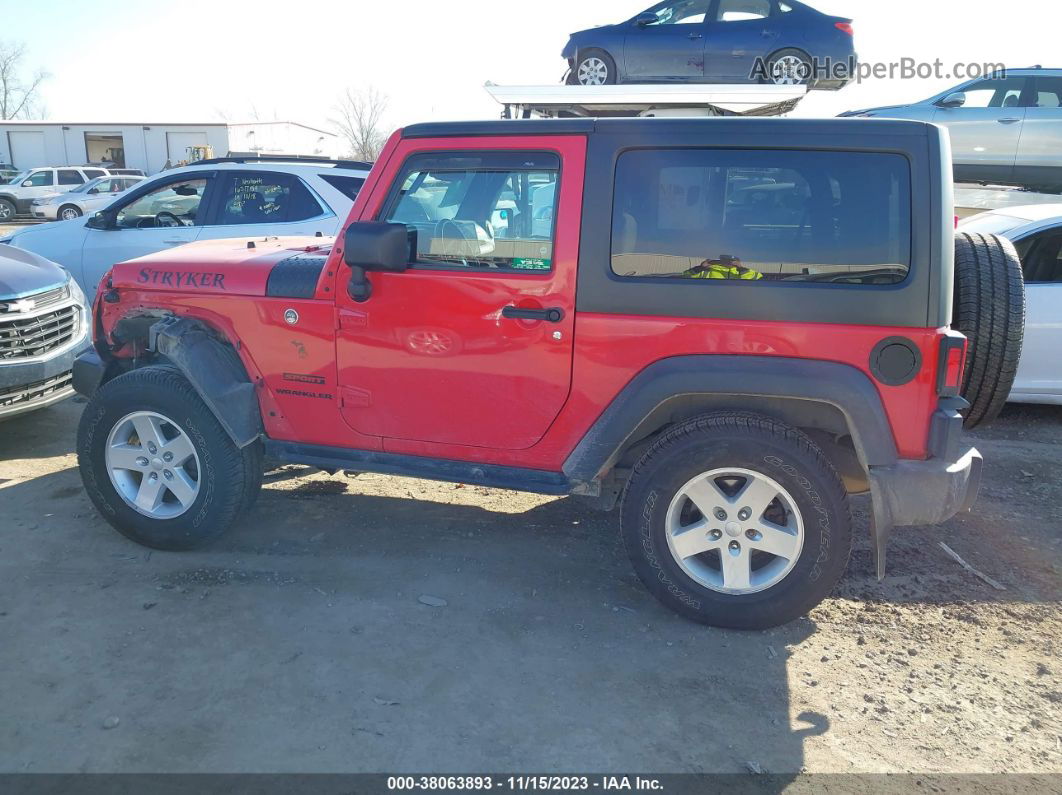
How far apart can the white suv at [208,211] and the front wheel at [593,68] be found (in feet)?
7.23

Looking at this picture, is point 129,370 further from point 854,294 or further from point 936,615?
point 936,615

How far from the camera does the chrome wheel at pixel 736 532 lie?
3326 mm

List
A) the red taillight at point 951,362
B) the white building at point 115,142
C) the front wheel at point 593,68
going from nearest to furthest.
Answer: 1. the red taillight at point 951,362
2. the front wheel at point 593,68
3. the white building at point 115,142

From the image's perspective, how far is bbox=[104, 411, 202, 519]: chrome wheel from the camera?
404 centimetres

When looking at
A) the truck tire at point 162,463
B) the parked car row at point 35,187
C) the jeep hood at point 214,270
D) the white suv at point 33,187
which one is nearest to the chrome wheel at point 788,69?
the jeep hood at point 214,270

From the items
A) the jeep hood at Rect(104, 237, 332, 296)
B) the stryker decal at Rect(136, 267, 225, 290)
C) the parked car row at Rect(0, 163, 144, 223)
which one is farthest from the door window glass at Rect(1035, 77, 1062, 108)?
the parked car row at Rect(0, 163, 144, 223)

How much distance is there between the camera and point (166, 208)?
7426mm

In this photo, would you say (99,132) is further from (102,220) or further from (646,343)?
(646,343)

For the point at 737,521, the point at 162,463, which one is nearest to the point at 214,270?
the point at 162,463

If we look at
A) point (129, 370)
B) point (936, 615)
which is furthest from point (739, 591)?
point (129, 370)

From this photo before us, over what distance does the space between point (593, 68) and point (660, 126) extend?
4.80 m

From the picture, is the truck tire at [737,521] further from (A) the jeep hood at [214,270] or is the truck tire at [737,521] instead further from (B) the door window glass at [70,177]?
(B) the door window glass at [70,177]

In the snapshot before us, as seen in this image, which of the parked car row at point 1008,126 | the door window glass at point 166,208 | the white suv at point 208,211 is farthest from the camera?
the parked car row at point 1008,126

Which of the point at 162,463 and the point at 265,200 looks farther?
the point at 265,200
